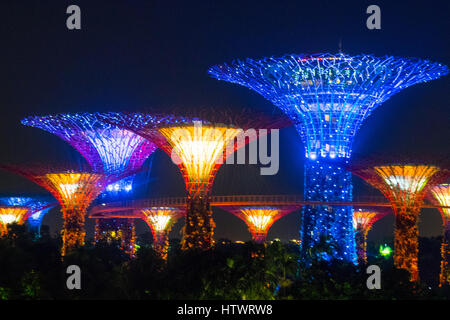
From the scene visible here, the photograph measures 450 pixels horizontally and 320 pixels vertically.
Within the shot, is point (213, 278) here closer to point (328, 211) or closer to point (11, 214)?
point (328, 211)

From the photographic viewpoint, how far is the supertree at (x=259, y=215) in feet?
265

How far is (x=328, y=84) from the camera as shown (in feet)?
190

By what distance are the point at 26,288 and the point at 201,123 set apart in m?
14.3

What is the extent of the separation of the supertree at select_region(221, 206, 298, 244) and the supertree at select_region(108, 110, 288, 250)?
25.9 m

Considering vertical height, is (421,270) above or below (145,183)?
below

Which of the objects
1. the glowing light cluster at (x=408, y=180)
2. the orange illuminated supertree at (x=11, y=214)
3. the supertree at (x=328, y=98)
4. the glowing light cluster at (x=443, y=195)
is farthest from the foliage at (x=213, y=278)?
the orange illuminated supertree at (x=11, y=214)

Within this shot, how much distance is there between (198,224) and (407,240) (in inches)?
475

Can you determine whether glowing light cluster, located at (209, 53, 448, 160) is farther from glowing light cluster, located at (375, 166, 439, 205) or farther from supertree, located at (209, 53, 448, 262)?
glowing light cluster, located at (375, 166, 439, 205)

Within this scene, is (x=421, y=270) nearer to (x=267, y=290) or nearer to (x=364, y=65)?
(x=364, y=65)

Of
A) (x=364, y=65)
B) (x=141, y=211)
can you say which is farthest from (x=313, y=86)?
(x=141, y=211)

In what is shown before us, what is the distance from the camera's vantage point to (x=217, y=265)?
4538 centimetres

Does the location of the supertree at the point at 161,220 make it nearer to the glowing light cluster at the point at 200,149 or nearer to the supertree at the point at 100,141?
the supertree at the point at 100,141

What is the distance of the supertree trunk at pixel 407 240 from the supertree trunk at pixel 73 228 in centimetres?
2081
